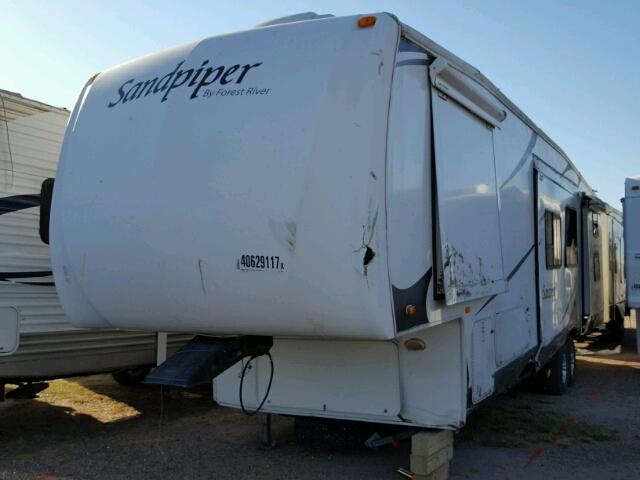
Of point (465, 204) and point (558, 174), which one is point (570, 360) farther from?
point (465, 204)

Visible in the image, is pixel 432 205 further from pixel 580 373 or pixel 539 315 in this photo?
pixel 580 373

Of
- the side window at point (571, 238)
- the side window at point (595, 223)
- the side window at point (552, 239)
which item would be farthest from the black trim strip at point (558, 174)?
the side window at point (595, 223)

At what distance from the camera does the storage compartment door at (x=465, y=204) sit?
163 inches

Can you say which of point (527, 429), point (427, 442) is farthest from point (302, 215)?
point (527, 429)

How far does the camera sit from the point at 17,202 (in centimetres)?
616

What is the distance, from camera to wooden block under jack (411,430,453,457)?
4441mm

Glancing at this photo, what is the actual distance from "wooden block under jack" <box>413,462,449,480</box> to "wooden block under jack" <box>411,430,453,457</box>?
167mm

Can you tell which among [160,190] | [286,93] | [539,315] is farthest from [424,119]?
[539,315]

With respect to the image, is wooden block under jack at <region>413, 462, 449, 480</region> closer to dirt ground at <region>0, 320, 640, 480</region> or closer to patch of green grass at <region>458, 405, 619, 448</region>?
dirt ground at <region>0, 320, 640, 480</region>

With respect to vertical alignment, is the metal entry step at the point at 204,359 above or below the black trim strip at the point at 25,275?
below

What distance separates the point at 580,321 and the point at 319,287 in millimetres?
6700

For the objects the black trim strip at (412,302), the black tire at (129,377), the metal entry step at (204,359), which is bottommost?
the black tire at (129,377)

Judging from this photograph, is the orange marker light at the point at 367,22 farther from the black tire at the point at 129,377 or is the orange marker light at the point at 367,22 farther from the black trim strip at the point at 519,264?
the black tire at the point at 129,377

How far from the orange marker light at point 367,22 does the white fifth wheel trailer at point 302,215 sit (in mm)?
12
